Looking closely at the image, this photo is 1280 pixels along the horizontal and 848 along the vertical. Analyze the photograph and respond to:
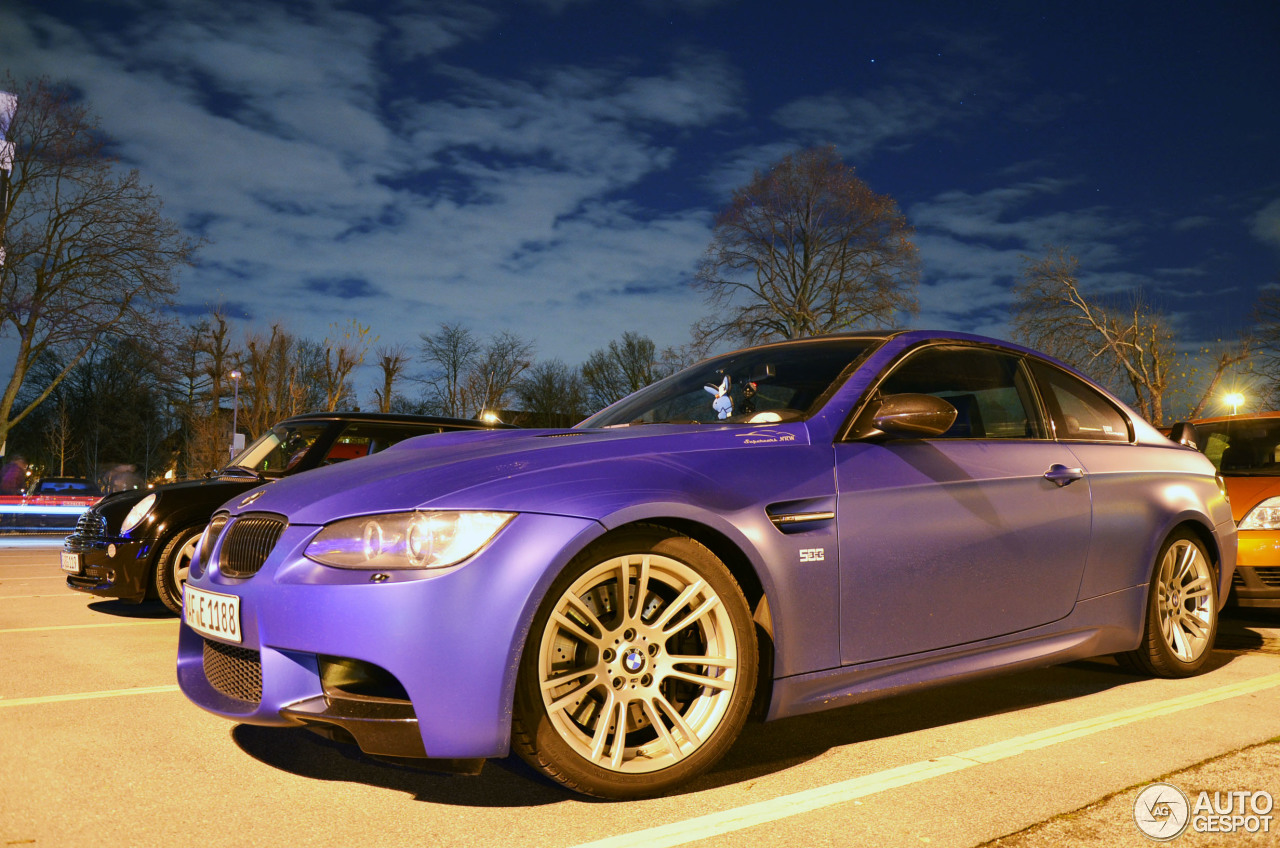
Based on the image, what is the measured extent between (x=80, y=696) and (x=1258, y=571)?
6331mm

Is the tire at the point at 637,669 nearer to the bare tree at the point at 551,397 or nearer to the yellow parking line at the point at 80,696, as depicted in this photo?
the yellow parking line at the point at 80,696

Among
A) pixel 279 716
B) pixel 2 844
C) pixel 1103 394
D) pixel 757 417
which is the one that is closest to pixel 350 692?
pixel 279 716

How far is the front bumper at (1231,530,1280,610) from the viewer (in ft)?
19.3

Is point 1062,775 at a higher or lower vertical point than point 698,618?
lower

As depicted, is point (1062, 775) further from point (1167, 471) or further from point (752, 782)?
point (1167, 471)

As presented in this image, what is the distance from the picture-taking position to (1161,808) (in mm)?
2768

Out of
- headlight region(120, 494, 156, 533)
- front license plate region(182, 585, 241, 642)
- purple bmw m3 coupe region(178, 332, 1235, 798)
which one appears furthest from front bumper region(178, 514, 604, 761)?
headlight region(120, 494, 156, 533)

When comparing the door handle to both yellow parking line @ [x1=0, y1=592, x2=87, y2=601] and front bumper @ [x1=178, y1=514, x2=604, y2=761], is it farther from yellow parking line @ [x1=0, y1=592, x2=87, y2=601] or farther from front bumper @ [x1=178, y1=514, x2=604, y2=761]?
yellow parking line @ [x1=0, y1=592, x2=87, y2=601]

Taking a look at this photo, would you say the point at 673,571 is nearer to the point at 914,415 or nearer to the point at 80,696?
the point at 914,415

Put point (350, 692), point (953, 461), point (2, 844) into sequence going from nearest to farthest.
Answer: point (2, 844)
point (350, 692)
point (953, 461)

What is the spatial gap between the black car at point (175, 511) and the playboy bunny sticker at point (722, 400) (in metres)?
3.48

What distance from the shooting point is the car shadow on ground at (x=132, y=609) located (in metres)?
7.43

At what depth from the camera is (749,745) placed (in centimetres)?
354

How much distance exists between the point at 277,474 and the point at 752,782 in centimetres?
531
